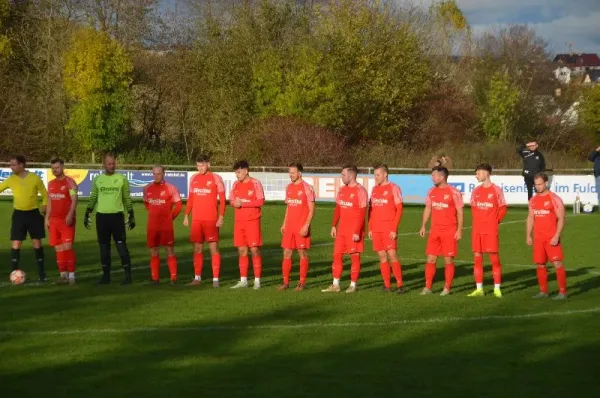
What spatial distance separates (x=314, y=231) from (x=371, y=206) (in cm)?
1131

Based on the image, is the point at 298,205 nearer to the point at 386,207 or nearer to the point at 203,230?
the point at 386,207

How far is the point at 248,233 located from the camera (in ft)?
53.4

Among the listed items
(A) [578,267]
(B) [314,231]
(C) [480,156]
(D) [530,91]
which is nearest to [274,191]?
(B) [314,231]

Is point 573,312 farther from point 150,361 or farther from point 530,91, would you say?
point 530,91

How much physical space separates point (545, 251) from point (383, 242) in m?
2.33

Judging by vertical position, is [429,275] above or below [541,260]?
below

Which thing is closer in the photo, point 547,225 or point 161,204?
point 547,225

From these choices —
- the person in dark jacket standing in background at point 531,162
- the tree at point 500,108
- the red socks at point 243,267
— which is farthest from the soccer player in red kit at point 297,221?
the tree at point 500,108

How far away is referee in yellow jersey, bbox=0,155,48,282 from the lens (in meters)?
16.8

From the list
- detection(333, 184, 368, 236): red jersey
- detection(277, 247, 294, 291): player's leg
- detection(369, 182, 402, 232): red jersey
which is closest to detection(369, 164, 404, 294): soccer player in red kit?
detection(369, 182, 402, 232): red jersey

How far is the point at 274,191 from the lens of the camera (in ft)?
126

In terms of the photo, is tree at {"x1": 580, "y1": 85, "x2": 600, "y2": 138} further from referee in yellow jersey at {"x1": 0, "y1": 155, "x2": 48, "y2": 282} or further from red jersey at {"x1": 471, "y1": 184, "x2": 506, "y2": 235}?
referee in yellow jersey at {"x1": 0, "y1": 155, "x2": 48, "y2": 282}

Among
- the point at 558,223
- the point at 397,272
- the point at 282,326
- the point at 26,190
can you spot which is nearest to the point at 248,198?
the point at 397,272

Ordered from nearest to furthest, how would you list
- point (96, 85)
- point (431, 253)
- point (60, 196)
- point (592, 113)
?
point (431, 253)
point (60, 196)
point (96, 85)
point (592, 113)
